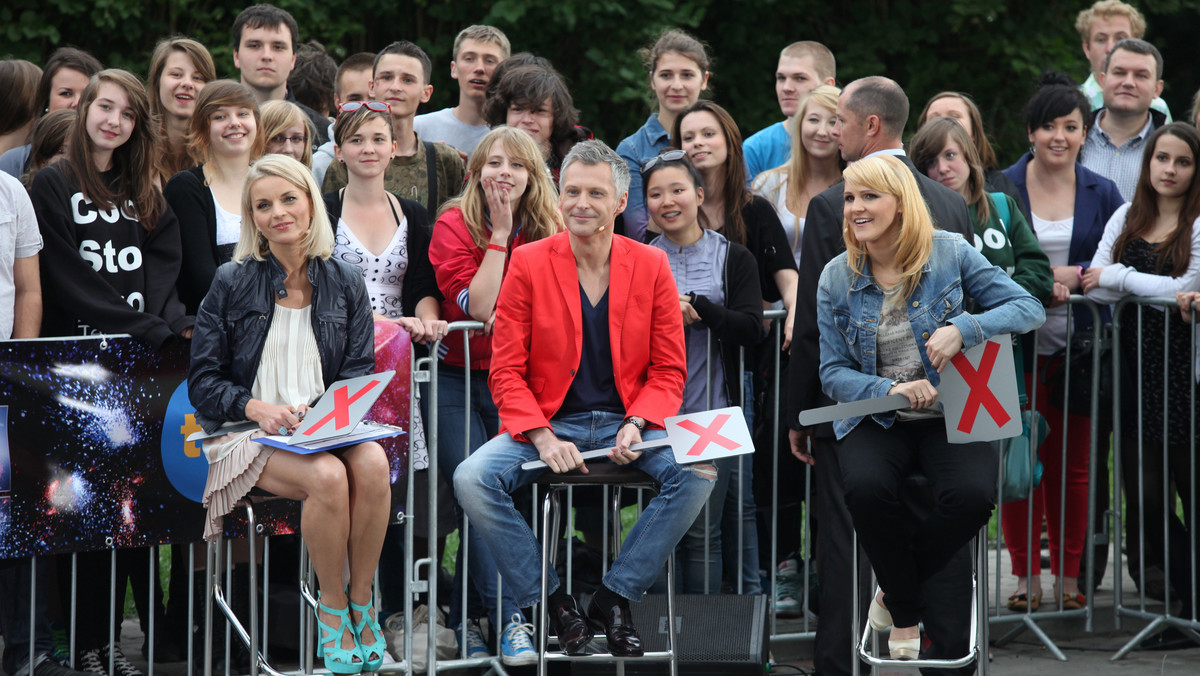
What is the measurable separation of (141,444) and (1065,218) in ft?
14.8

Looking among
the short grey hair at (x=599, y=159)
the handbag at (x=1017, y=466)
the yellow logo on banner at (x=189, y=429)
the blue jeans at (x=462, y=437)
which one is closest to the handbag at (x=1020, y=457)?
the handbag at (x=1017, y=466)

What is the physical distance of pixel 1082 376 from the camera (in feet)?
21.1

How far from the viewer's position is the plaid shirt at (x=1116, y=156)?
24.1 feet

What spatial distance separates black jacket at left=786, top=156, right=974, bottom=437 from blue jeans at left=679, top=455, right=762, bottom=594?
2.41 ft

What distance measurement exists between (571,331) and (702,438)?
69 centimetres

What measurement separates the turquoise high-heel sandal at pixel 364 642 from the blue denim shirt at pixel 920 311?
176cm

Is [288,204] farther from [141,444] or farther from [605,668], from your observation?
[605,668]

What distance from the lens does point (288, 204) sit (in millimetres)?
4859

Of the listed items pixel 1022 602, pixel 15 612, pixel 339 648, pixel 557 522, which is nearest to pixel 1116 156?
pixel 1022 602

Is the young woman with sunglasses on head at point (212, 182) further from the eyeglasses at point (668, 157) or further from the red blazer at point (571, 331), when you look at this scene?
the eyeglasses at point (668, 157)

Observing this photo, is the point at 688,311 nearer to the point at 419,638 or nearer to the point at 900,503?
the point at 900,503

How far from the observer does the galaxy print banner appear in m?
5.03

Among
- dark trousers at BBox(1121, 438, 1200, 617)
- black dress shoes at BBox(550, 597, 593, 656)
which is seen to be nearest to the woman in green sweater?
dark trousers at BBox(1121, 438, 1200, 617)

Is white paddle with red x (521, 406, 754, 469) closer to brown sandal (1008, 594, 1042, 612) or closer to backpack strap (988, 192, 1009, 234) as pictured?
backpack strap (988, 192, 1009, 234)
